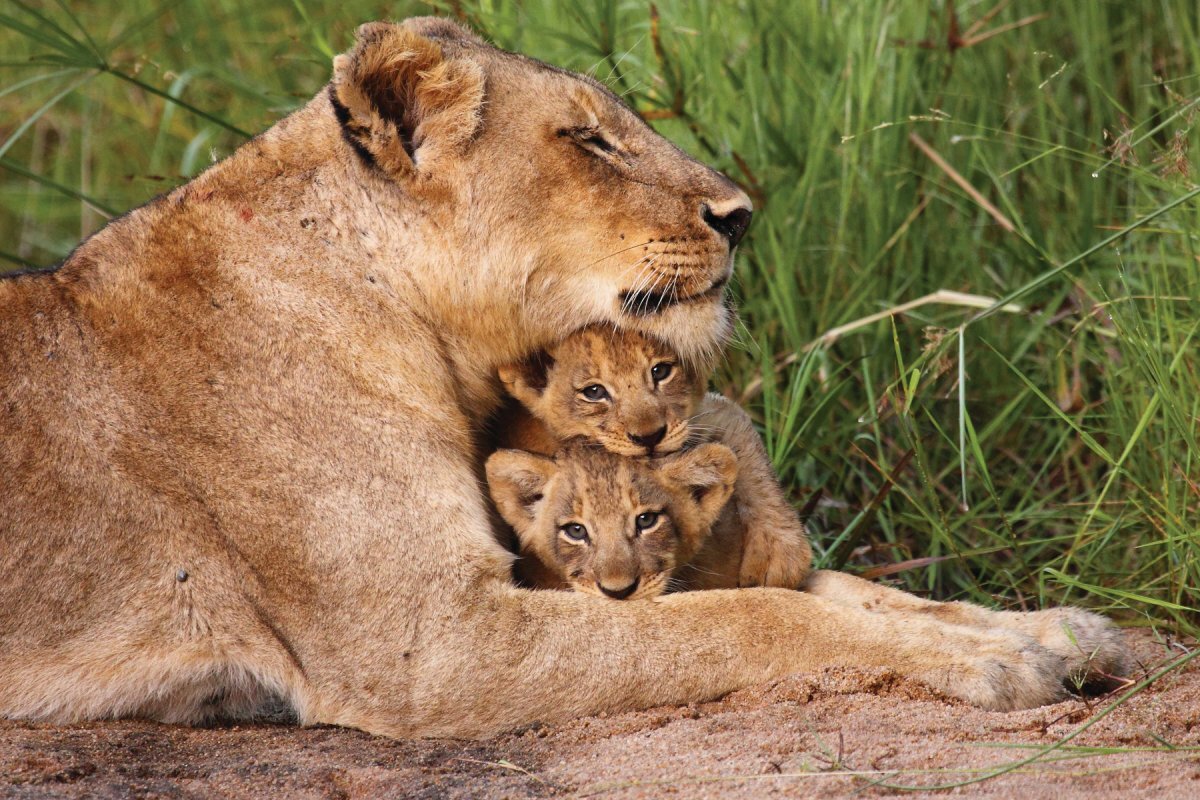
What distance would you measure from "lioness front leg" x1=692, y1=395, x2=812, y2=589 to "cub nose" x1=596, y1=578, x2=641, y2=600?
0.58 metres

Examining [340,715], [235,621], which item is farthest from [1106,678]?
[235,621]

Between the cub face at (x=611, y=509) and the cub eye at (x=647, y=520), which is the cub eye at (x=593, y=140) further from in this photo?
the cub eye at (x=647, y=520)

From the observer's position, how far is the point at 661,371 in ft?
14.5

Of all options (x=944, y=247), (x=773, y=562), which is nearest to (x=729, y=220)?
(x=773, y=562)

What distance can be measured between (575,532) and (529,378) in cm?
59

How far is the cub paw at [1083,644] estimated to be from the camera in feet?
14.1

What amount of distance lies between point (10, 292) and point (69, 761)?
57.4 inches

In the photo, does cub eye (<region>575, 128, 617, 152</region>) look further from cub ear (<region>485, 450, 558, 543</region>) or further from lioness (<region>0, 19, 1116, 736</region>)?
cub ear (<region>485, 450, 558, 543</region>)

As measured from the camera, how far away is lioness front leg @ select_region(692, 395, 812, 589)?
455 centimetres

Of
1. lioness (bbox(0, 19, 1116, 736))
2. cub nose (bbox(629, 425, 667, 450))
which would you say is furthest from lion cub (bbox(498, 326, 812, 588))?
lioness (bbox(0, 19, 1116, 736))

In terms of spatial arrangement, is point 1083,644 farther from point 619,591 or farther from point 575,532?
point 575,532

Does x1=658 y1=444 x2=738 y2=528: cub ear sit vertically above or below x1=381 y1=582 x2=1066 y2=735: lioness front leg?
above

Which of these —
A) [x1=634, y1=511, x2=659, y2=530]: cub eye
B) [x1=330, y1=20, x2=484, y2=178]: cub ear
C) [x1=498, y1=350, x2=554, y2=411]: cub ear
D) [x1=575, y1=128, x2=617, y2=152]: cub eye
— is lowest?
[x1=634, y1=511, x2=659, y2=530]: cub eye

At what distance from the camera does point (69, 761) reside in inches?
145
